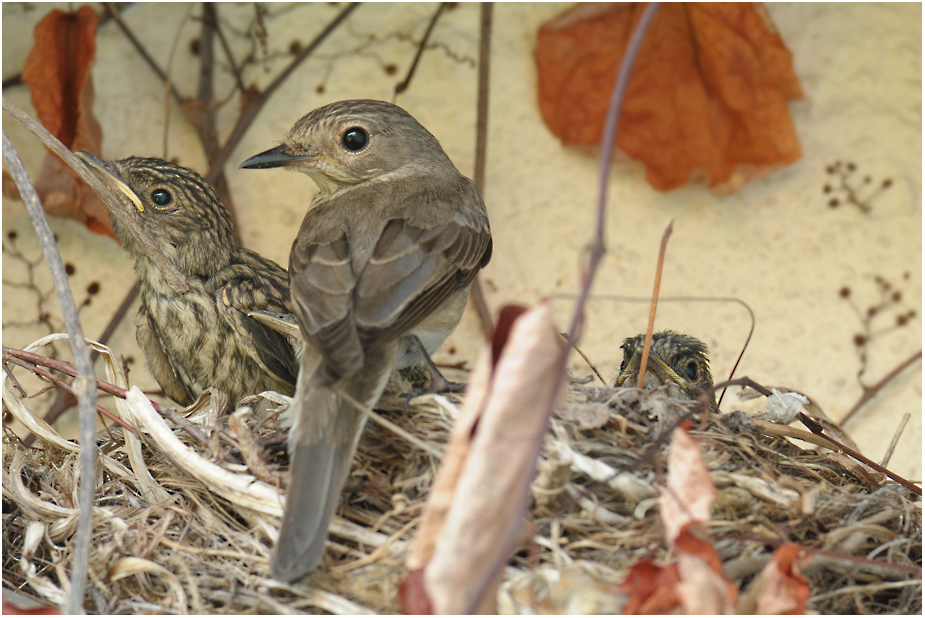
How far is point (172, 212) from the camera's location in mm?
2973

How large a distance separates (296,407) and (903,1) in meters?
2.98

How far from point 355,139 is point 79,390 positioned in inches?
53.5

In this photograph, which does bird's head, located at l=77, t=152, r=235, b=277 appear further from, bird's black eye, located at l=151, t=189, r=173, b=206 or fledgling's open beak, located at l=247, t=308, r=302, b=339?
fledgling's open beak, located at l=247, t=308, r=302, b=339

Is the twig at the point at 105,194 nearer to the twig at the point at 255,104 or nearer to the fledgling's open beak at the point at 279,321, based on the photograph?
the fledgling's open beak at the point at 279,321

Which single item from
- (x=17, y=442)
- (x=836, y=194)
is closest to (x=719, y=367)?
(x=836, y=194)

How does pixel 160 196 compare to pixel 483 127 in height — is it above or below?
below

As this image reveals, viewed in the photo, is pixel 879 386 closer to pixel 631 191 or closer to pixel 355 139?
pixel 631 191

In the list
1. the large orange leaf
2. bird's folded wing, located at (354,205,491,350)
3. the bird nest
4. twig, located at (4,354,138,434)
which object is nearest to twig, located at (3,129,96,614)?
the bird nest

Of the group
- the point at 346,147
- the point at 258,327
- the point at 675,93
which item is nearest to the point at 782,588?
the point at 258,327

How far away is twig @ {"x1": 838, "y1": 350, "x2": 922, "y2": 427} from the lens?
12.3 feet

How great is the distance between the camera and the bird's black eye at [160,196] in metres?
2.96

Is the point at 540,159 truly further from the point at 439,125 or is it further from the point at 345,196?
the point at 345,196

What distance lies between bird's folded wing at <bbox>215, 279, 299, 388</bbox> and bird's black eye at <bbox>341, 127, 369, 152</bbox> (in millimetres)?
498

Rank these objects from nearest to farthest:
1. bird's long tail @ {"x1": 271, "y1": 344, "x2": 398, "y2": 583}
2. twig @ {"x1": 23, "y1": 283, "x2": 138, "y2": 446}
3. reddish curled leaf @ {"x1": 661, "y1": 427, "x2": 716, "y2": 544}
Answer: reddish curled leaf @ {"x1": 661, "y1": 427, "x2": 716, "y2": 544} < bird's long tail @ {"x1": 271, "y1": 344, "x2": 398, "y2": 583} < twig @ {"x1": 23, "y1": 283, "x2": 138, "y2": 446}
